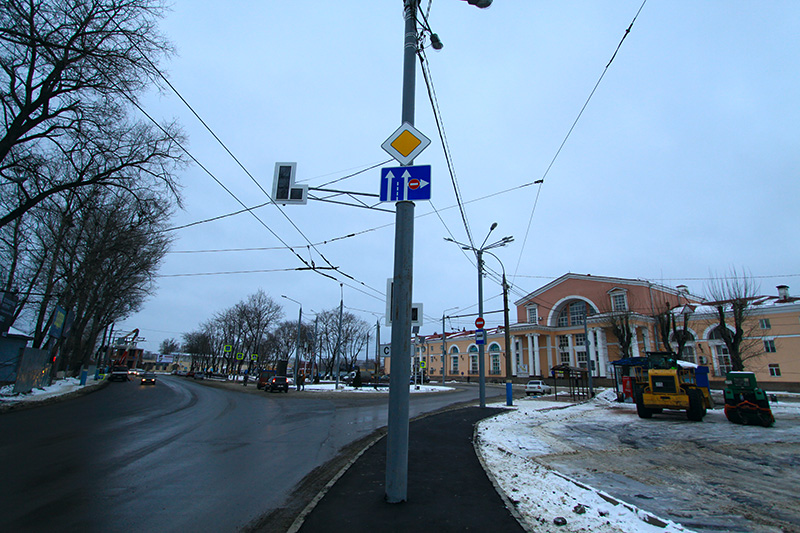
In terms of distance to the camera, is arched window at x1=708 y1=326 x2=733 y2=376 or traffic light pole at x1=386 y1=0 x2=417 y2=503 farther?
arched window at x1=708 y1=326 x2=733 y2=376

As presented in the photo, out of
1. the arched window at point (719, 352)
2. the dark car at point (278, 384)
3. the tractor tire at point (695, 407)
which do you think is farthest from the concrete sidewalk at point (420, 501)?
the arched window at point (719, 352)

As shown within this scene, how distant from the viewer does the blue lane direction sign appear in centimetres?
521

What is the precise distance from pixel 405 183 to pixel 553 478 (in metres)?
4.91

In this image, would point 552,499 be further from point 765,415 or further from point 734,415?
point 734,415

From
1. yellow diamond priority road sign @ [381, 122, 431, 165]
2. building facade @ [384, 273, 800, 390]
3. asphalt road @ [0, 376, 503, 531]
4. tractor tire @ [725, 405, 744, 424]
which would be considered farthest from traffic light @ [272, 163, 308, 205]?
building facade @ [384, 273, 800, 390]

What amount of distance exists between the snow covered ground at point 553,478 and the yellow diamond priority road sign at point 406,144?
15.0ft

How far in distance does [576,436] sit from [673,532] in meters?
8.11

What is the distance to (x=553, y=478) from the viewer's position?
593 cm

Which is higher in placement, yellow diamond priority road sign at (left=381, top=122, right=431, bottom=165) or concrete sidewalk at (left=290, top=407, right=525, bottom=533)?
yellow diamond priority road sign at (left=381, top=122, right=431, bottom=165)

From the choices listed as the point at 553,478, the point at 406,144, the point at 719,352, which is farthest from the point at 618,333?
the point at 406,144

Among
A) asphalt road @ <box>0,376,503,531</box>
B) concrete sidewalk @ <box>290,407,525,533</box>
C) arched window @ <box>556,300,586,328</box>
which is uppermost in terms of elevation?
arched window @ <box>556,300,586,328</box>

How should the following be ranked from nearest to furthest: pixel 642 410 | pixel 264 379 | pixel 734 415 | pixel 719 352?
pixel 734 415 → pixel 642 410 → pixel 264 379 → pixel 719 352

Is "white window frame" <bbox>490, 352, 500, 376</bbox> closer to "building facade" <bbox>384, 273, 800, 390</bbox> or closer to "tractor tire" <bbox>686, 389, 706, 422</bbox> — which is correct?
"building facade" <bbox>384, 273, 800, 390</bbox>

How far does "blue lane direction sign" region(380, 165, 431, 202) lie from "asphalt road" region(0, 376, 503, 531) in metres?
4.17
